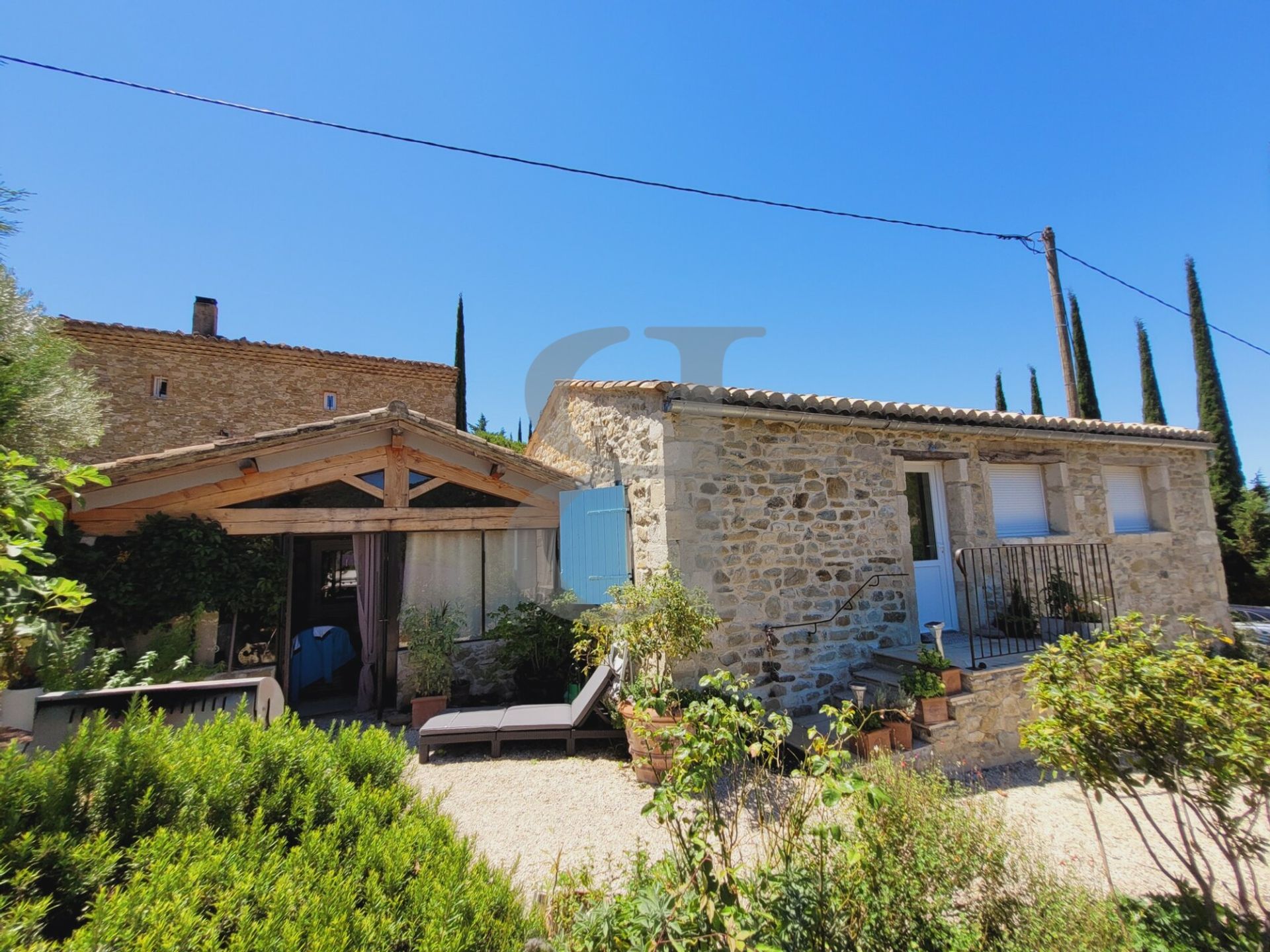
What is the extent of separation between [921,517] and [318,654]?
9.17 metres

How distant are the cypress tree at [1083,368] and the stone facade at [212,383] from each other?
64.5 ft

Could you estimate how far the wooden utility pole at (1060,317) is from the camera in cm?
957

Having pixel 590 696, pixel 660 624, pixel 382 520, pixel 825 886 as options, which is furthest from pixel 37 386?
pixel 825 886

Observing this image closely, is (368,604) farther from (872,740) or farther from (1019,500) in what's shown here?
(1019,500)

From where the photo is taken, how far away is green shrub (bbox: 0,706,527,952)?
4.75 ft

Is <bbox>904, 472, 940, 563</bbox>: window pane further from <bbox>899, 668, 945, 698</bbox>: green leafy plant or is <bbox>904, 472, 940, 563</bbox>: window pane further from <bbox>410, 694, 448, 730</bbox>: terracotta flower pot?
<bbox>410, 694, 448, 730</bbox>: terracotta flower pot

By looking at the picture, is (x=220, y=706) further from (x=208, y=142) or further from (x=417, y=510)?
(x=208, y=142)

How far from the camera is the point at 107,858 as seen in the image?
1676mm

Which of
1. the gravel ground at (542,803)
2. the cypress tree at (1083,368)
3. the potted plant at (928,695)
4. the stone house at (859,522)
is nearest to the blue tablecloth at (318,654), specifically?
the gravel ground at (542,803)

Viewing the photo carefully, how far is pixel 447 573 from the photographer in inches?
274

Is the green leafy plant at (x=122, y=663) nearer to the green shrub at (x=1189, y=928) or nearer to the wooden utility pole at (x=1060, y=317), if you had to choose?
the green shrub at (x=1189, y=928)

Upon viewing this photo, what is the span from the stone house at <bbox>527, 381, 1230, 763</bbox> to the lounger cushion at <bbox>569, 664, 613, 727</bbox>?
1.06m

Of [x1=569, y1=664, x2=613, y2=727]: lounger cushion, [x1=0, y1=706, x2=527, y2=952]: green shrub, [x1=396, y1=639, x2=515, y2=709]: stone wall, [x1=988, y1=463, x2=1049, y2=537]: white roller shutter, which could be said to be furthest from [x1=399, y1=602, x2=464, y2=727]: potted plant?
[x1=988, y1=463, x2=1049, y2=537]: white roller shutter

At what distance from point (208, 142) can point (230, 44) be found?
3.27 feet
